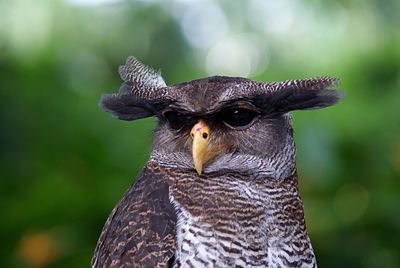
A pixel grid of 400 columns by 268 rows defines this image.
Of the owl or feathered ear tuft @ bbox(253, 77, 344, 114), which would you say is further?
feathered ear tuft @ bbox(253, 77, 344, 114)

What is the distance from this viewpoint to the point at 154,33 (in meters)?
8.66

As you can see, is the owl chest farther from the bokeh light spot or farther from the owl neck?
the bokeh light spot

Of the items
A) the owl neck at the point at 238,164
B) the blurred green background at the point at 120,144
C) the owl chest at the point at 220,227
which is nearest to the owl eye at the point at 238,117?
the owl neck at the point at 238,164

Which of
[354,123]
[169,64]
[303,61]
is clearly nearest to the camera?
[354,123]

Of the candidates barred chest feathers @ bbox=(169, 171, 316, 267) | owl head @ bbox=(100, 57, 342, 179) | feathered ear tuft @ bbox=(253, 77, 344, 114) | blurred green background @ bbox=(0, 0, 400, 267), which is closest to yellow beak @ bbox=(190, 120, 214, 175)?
owl head @ bbox=(100, 57, 342, 179)

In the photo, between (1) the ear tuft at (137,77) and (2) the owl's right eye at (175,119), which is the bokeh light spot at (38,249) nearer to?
(1) the ear tuft at (137,77)

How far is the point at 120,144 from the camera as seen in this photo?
5430 millimetres

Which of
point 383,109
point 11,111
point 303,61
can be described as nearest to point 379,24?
point 303,61

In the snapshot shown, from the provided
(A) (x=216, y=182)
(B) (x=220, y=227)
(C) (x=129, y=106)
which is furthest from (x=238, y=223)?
(C) (x=129, y=106)

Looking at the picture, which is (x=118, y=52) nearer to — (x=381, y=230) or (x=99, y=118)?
(x=99, y=118)

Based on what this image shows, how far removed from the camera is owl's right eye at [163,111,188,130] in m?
3.38

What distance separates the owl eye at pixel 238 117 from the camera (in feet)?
11.1

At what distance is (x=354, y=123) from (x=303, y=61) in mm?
904

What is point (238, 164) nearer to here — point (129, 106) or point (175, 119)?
point (175, 119)
